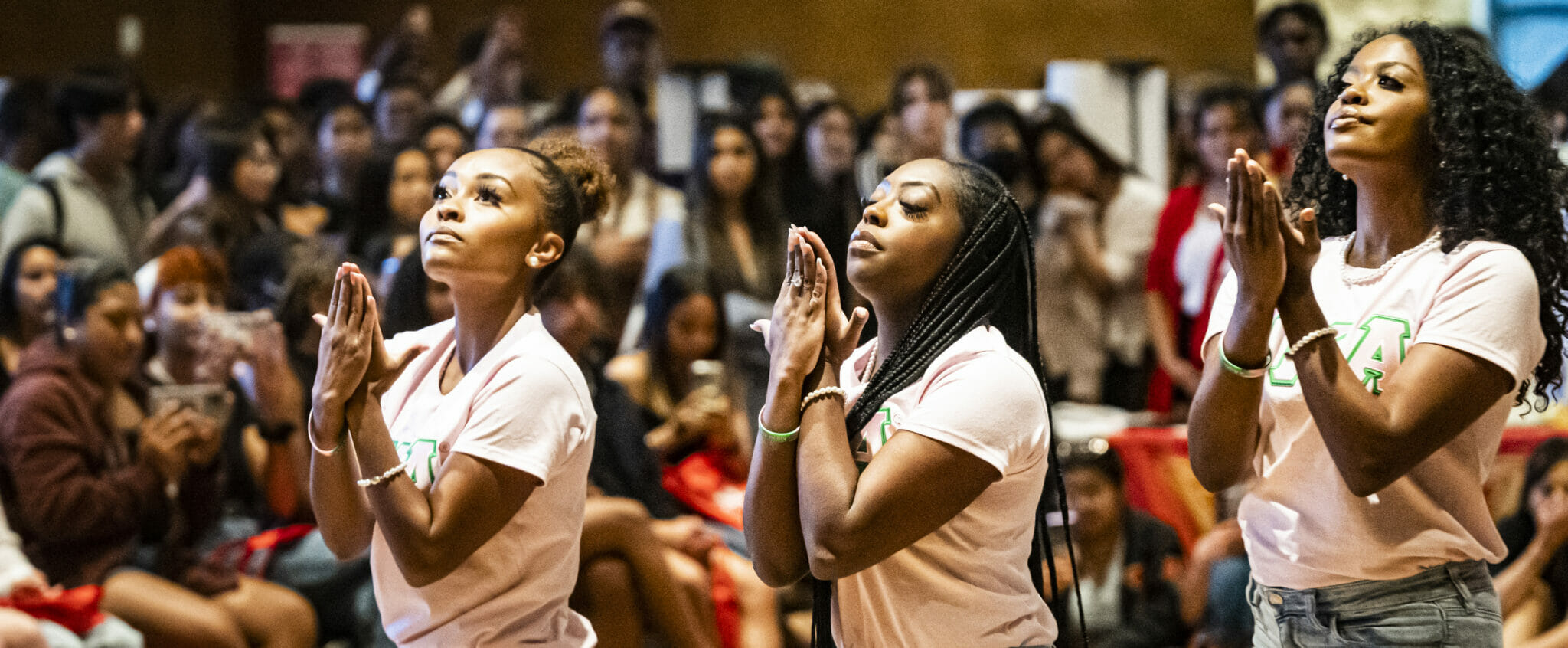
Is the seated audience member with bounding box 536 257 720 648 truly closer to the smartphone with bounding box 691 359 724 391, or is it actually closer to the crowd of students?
the crowd of students

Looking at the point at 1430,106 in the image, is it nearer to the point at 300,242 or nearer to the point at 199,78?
→ the point at 300,242

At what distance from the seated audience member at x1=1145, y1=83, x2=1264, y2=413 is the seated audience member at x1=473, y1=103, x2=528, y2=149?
6.91 ft

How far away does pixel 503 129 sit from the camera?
4.98 meters

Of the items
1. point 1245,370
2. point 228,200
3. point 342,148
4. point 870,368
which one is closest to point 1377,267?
point 1245,370

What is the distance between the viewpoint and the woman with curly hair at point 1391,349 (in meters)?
1.89

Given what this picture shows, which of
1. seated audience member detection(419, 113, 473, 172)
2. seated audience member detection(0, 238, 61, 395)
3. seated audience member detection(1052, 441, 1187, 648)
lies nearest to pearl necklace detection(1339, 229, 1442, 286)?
seated audience member detection(1052, 441, 1187, 648)

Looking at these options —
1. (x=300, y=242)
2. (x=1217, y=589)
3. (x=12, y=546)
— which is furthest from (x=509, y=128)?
(x=1217, y=589)

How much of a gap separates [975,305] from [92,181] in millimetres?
3889

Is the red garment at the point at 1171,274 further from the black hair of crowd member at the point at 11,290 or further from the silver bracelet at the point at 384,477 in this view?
the black hair of crowd member at the point at 11,290

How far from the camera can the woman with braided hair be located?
1919 mm

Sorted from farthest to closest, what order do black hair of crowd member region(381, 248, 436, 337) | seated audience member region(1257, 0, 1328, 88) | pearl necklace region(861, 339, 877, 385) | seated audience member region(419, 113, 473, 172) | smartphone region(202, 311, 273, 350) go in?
seated audience member region(1257, 0, 1328, 88) → seated audience member region(419, 113, 473, 172) → smartphone region(202, 311, 273, 350) → black hair of crowd member region(381, 248, 436, 337) → pearl necklace region(861, 339, 877, 385)

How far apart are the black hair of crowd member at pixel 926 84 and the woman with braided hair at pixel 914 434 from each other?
3042mm

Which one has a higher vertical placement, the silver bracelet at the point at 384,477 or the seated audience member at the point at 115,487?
the silver bracelet at the point at 384,477

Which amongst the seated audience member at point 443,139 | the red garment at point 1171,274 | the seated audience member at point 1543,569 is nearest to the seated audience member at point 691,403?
the seated audience member at point 443,139
